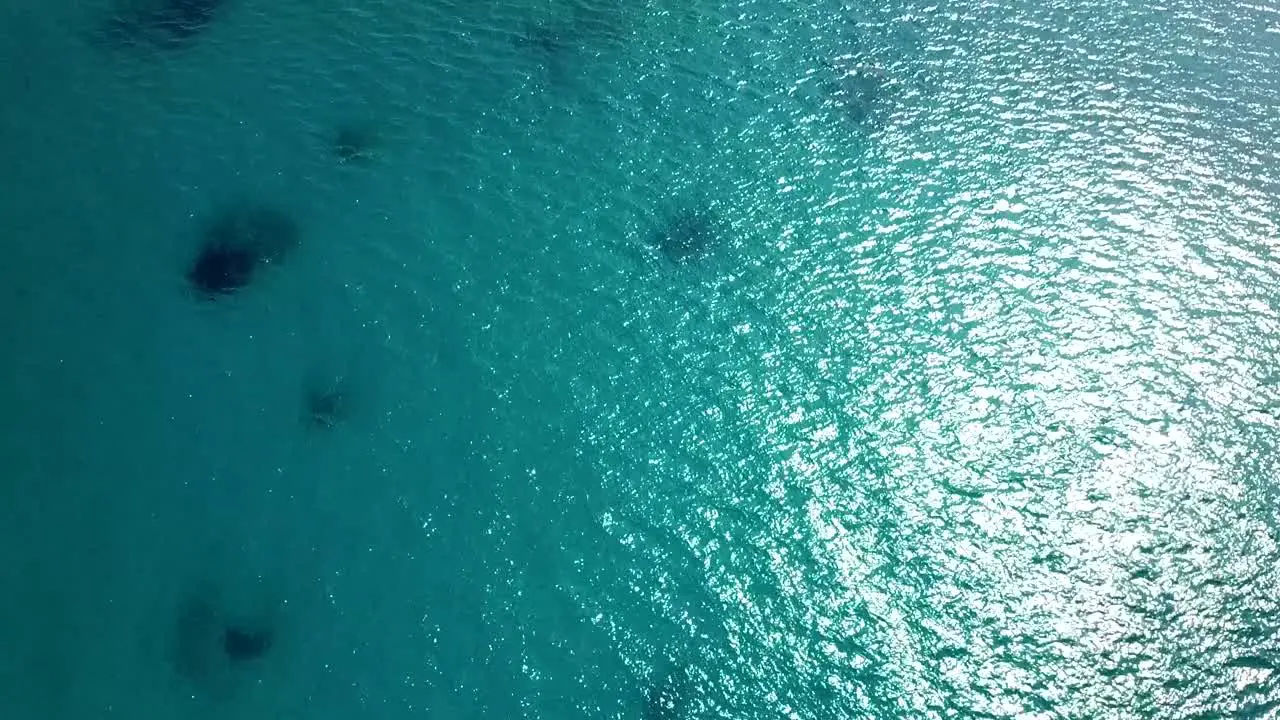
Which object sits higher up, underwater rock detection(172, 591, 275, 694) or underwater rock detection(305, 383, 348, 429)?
underwater rock detection(305, 383, 348, 429)

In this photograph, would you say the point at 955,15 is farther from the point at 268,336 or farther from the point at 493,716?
the point at 493,716

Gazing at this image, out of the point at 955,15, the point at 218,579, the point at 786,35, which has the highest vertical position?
the point at 955,15

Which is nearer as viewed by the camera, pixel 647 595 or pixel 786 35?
pixel 647 595

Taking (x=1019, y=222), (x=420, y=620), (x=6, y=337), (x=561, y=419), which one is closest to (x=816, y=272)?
(x=1019, y=222)

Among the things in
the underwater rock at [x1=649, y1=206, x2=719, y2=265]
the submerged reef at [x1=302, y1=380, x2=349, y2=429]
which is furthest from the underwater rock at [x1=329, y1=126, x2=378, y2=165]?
the underwater rock at [x1=649, y1=206, x2=719, y2=265]

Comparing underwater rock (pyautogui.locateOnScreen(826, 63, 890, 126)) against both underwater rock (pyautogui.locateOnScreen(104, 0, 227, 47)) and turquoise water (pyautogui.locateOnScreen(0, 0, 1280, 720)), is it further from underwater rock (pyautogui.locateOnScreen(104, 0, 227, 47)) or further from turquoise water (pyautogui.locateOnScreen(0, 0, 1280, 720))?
underwater rock (pyautogui.locateOnScreen(104, 0, 227, 47))

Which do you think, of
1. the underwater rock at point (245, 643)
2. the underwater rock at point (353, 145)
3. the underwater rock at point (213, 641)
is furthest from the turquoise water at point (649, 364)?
the underwater rock at point (353, 145)
